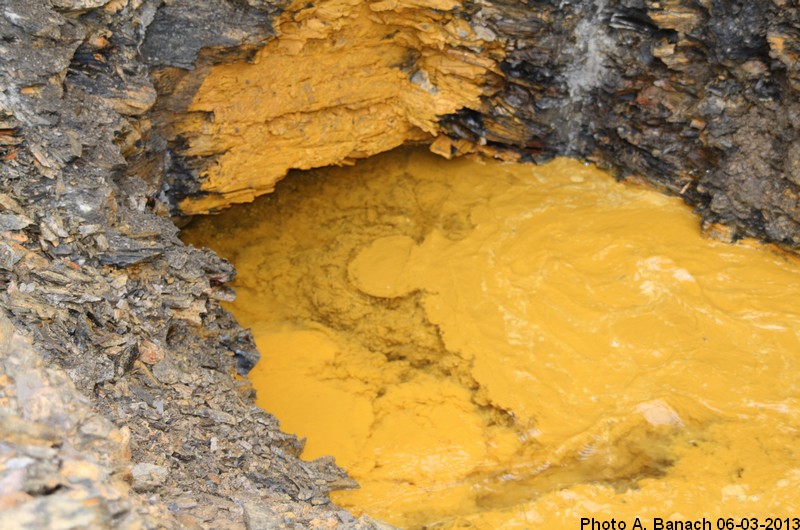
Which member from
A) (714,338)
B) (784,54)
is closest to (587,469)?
(714,338)

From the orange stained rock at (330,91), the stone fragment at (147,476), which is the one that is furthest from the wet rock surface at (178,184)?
the orange stained rock at (330,91)

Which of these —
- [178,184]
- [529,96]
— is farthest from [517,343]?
[178,184]

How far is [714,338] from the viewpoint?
526cm

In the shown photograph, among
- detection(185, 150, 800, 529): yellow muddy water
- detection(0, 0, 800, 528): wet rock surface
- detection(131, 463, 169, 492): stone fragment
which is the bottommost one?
detection(185, 150, 800, 529): yellow muddy water

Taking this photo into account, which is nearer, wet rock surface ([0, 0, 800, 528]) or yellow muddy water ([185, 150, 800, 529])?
wet rock surface ([0, 0, 800, 528])

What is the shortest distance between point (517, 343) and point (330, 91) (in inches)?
105

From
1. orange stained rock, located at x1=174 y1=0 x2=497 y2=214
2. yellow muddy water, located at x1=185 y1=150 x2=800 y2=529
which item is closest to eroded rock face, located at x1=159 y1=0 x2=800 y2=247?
orange stained rock, located at x1=174 y1=0 x2=497 y2=214

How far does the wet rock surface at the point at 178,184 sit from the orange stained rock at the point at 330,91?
223 mm

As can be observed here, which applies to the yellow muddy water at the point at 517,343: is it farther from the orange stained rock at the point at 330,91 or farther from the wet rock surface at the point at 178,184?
the orange stained rock at the point at 330,91

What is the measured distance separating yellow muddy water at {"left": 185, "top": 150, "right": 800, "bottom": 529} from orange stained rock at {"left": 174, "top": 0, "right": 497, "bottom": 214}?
31.4 inches

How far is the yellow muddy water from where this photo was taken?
459 cm

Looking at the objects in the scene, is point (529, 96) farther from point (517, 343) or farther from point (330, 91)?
point (517, 343)

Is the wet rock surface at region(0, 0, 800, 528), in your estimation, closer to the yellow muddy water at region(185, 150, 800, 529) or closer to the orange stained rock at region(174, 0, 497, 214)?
the orange stained rock at region(174, 0, 497, 214)

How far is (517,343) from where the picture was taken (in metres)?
5.52
